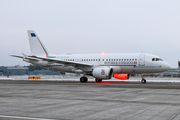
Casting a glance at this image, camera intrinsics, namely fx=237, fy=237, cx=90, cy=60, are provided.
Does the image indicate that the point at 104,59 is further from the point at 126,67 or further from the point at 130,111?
the point at 130,111

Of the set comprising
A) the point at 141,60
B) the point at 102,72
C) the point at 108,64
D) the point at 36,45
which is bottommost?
the point at 102,72

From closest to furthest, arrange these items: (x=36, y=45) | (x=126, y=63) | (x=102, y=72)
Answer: (x=102, y=72), (x=126, y=63), (x=36, y=45)

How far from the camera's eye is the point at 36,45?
39.6 metres

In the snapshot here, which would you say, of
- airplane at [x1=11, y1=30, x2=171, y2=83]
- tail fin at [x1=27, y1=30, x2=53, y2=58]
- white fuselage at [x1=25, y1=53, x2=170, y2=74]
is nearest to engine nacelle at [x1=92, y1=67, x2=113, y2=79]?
airplane at [x1=11, y1=30, x2=171, y2=83]

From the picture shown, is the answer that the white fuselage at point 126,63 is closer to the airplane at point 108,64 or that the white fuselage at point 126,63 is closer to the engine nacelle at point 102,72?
the airplane at point 108,64

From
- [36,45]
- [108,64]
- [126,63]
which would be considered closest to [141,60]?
[126,63]

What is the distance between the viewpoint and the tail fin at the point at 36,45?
130 ft

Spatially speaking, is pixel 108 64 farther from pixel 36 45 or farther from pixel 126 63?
pixel 36 45

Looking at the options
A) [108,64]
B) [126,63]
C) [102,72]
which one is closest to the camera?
[102,72]

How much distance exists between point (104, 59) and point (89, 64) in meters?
2.30

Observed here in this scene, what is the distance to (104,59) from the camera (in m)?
34.2

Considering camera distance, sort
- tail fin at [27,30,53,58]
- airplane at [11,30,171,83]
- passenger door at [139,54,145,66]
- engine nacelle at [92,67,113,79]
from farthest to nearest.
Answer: tail fin at [27,30,53,58], passenger door at [139,54,145,66], airplane at [11,30,171,83], engine nacelle at [92,67,113,79]

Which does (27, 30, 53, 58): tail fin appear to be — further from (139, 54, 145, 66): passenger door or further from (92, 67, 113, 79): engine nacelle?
(139, 54, 145, 66): passenger door

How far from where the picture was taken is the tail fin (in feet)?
130
